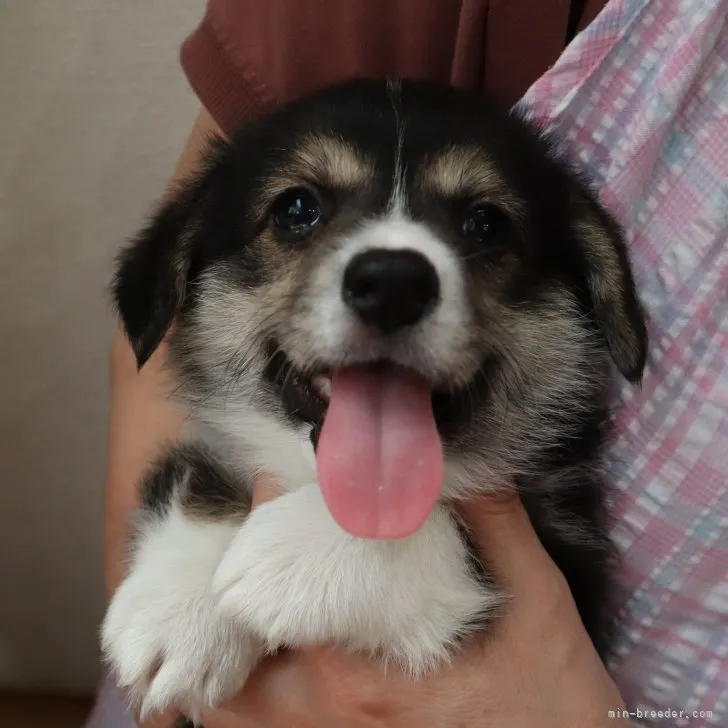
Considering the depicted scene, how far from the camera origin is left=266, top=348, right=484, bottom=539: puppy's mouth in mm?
1172

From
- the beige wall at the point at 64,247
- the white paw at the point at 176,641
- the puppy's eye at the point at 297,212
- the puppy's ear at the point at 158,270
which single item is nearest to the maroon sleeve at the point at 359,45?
the puppy's ear at the point at 158,270

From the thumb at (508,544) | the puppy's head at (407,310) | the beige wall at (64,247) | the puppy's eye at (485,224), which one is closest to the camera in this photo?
the puppy's head at (407,310)

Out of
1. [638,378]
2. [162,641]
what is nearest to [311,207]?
[638,378]

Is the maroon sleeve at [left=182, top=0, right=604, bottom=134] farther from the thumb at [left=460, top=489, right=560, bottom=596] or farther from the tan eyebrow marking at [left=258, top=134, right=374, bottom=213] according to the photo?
the thumb at [left=460, top=489, right=560, bottom=596]

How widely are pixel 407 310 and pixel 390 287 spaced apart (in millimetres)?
54

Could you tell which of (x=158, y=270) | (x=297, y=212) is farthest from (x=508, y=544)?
(x=158, y=270)

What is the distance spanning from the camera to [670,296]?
4.66ft

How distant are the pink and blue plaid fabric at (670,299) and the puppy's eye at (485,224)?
0.21 metres

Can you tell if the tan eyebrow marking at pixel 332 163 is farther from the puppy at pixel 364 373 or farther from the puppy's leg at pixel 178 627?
the puppy's leg at pixel 178 627

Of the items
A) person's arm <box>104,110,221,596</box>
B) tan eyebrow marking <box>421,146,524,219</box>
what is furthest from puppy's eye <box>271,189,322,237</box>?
person's arm <box>104,110,221,596</box>

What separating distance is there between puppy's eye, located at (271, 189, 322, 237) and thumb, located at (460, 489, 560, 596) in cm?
60

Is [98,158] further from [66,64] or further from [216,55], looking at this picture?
[216,55]

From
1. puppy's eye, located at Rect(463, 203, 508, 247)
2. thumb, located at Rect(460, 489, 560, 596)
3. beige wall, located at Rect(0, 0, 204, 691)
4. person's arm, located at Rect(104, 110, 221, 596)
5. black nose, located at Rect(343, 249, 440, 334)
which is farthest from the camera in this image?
beige wall, located at Rect(0, 0, 204, 691)

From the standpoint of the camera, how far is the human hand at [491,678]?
125 cm
